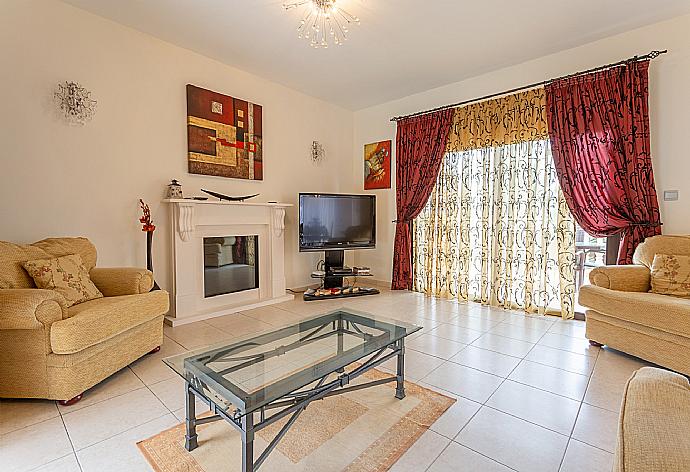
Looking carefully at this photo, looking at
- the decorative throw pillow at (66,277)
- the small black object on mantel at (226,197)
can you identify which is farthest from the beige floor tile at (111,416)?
the small black object on mantel at (226,197)

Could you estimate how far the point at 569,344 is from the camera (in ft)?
9.59

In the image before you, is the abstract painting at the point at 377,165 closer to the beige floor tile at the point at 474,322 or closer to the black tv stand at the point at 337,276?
the black tv stand at the point at 337,276

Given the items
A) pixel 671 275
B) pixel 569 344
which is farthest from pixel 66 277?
pixel 671 275

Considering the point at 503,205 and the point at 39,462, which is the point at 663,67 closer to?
the point at 503,205

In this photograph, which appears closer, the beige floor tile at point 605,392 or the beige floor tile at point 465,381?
the beige floor tile at point 605,392

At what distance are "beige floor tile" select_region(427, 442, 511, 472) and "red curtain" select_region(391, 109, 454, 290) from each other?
3.45 meters

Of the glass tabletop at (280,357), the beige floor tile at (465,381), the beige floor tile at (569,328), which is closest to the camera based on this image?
the glass tabletop at (280,357)

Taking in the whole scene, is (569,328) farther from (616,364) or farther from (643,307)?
(643,307)

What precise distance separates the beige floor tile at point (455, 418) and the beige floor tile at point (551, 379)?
524mm

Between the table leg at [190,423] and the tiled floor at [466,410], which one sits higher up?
the table leg at [190,423]

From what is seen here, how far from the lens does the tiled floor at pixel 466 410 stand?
5.08ft

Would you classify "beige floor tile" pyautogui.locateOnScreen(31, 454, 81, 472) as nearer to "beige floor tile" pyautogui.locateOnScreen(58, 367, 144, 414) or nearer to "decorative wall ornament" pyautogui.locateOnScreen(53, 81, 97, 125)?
"beige floor tile" pyautogui.locateOnScreen(58, 367, 144, 414)

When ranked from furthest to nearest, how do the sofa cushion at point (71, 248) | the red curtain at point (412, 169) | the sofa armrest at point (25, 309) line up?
the red curtain at point (412, 169) < the sofa cushion at point (71, 248) < the sofa armrest at point (25, 309)

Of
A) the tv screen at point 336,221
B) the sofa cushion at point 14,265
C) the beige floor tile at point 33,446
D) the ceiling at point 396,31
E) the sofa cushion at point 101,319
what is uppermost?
the ceiling at point 396,31
